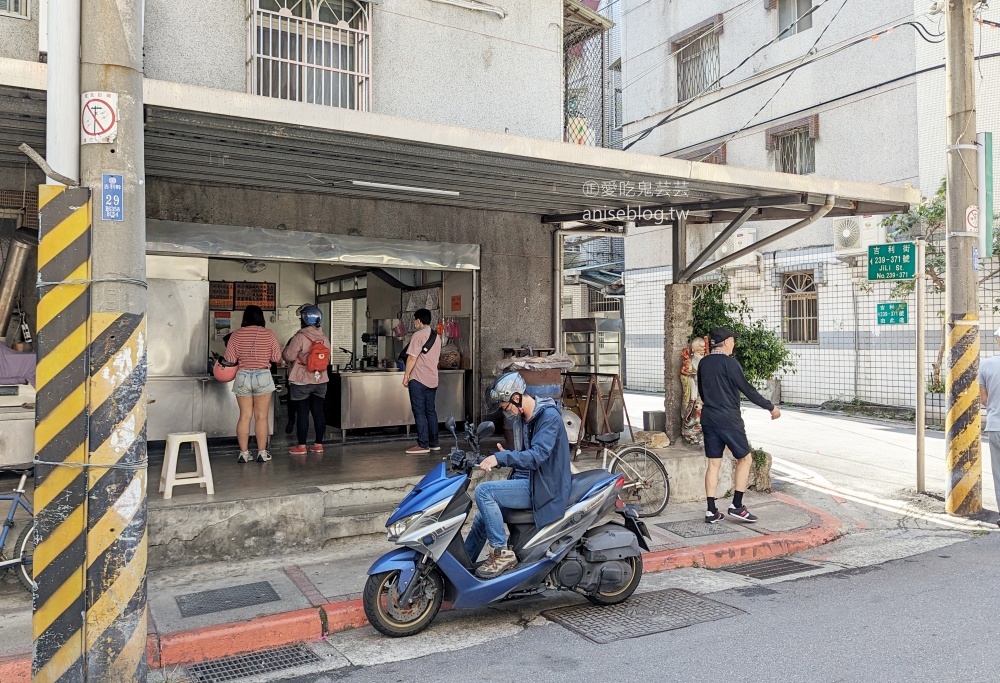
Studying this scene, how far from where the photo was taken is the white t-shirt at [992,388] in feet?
25.3

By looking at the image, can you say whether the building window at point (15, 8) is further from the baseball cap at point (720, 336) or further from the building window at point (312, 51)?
the baseball cap at point (720, 336)

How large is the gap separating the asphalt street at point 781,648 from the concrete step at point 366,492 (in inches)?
88.3

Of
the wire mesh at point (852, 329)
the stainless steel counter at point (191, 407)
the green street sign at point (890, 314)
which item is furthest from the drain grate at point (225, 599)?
the wire mesh at point (852, 329)

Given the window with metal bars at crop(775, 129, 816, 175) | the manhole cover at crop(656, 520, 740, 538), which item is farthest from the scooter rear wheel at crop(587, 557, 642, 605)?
the window with metal bars at crop(775, 129, 816, 175)

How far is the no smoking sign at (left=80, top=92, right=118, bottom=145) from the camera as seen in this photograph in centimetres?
384

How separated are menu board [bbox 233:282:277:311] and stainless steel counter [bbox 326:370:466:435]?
3612 millimetres

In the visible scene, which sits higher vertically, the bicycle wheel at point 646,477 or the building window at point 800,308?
the building window at point 800,308

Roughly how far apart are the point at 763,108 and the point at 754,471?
13462mm

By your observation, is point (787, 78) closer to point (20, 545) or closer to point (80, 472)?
point (20, 545)

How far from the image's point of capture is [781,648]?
4.82 m

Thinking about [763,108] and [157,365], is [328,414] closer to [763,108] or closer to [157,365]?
[157,365]

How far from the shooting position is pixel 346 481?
7523 millimetres

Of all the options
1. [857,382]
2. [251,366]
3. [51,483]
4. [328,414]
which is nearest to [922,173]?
[857,382]

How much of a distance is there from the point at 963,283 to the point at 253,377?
772 cm
